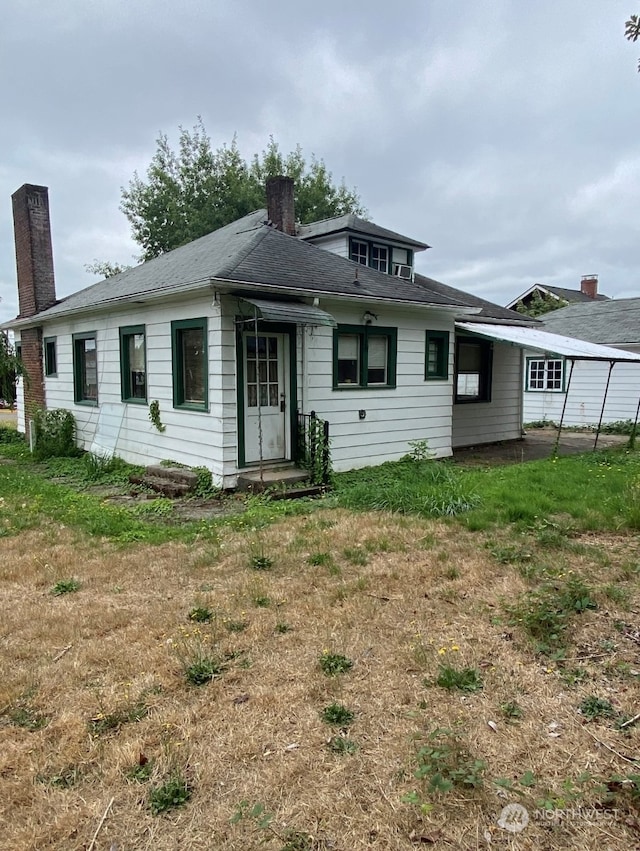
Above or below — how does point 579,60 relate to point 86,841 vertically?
above

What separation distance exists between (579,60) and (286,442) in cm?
628

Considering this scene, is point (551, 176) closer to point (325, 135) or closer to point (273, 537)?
point (325, 135)

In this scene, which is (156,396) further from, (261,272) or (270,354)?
(261,272)

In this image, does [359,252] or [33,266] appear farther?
[33,266]

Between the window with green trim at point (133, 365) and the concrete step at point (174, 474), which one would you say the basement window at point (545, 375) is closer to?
the window with green trim at point (133, 365)

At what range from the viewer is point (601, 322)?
64.2ft

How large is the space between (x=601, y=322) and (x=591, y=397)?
136 inches

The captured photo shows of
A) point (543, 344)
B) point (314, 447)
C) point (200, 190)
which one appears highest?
point (200, 190)

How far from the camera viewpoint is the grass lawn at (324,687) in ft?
7.02

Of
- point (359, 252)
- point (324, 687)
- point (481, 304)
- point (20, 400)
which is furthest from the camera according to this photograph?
point (20, 400)

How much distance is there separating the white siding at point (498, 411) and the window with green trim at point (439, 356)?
1.72m

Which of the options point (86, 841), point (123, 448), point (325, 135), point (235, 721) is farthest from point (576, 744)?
point (325, 135)

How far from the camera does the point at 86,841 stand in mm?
2047

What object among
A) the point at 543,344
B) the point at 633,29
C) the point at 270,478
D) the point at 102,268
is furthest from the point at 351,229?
the point at 102,268
